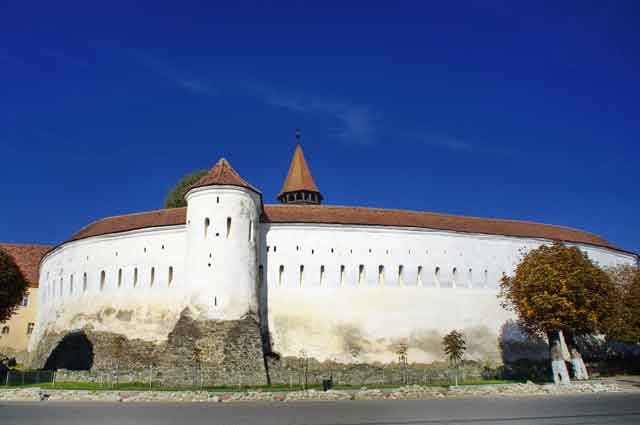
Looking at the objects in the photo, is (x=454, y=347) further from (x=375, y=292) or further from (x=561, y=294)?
(x=561, y=294)

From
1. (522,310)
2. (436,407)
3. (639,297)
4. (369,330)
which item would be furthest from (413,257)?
(436,407)

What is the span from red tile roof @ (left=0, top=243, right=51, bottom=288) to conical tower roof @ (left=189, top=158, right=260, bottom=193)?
26.2 metres

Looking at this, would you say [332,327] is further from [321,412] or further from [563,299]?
[321,412]

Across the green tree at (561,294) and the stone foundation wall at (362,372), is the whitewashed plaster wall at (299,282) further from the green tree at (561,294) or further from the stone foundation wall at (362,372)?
the green tree at (561,294)

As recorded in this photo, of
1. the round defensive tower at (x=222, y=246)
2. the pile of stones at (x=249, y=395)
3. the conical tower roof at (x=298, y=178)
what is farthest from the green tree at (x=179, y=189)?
the pile of stones at (x=249, y=395)

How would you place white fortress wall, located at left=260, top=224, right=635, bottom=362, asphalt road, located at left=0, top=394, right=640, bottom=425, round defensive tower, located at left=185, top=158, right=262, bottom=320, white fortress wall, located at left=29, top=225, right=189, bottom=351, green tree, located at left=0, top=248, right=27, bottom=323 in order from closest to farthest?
asphalt road, located at left=0, top=394, right=640, bottom=425 < green tree, located at left=0, top=248, right=27, bottom=323 < round defensive tower, located at left=185, top=158, right=262, bottom=320 < white fortress wall, located at left=29, top=225, right=189, bottom=351 < white fortress wall, located at left=260, top=224, right=635, bottom=362

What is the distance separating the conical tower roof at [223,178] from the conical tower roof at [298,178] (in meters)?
16.6

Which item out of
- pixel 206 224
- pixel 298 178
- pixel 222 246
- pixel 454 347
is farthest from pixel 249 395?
pixel 298 178

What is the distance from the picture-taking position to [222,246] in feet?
123

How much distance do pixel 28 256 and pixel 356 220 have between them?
34642mm

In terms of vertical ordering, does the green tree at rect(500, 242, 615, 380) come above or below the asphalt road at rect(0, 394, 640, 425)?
above

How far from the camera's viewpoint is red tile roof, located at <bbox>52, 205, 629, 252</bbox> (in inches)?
1672

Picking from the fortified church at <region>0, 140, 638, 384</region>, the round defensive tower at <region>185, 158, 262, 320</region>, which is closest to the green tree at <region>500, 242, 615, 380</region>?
the fortified church at <region>0, 140, 638, 384</region>

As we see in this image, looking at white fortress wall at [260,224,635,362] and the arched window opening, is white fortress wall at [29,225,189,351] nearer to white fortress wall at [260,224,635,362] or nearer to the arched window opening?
the arched window opening
